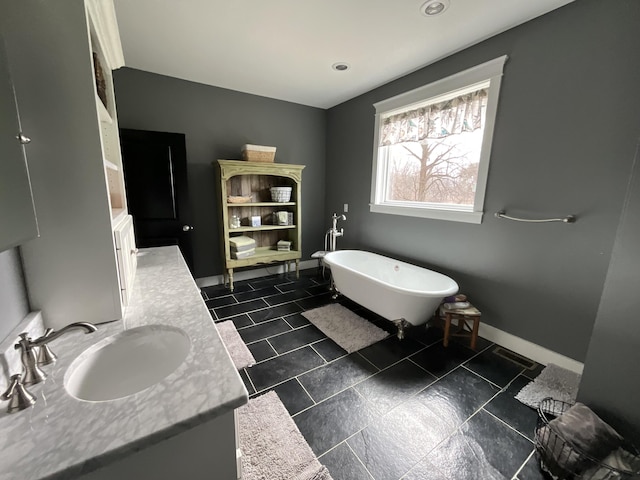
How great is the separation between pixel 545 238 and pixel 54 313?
2.93 meters

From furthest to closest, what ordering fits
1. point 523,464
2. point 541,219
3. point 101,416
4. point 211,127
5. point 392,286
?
1. point 211,127
2. point 392,286
3. point 541,219
4. point 523,464
5. point 101,416

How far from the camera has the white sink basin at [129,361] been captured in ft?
2.95

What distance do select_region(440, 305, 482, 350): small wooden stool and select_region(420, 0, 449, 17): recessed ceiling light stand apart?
91.0 inches

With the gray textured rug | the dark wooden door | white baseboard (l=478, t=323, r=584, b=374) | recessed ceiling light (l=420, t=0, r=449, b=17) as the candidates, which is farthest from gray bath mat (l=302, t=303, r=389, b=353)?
recessed ceiling light (l=420, t=0, r=449, b=17)

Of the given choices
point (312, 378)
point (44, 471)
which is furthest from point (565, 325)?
point (44, 471)

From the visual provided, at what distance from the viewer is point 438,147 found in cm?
281

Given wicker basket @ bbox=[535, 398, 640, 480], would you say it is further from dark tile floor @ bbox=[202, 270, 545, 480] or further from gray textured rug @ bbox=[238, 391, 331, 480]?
gray textured rug @ bbox=[238, 391, 331, 480]

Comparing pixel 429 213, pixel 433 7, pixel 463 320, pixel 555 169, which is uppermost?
pixel 433 7

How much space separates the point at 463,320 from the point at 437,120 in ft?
6.50

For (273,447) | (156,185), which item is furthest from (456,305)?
(156,185)

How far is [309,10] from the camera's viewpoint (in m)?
1.88

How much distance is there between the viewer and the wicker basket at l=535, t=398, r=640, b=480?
3.70 feet

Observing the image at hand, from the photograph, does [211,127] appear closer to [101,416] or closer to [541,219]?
[101,416]

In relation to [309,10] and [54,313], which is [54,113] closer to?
[54,313]
